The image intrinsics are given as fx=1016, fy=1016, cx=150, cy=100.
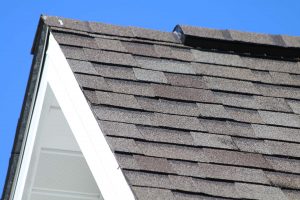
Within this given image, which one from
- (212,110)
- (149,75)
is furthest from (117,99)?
(212,110)

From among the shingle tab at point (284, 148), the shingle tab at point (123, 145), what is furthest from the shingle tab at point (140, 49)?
the shingle tab at point (123, 145)

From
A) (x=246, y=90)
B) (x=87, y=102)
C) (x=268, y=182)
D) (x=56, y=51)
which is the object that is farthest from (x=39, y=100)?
(x=268, y=182)

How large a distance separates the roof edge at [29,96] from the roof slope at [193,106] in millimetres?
87

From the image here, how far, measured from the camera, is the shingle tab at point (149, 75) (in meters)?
5.18

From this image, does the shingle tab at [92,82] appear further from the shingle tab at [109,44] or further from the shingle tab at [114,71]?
the shingle tab at [109,44]

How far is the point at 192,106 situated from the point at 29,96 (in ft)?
3.35

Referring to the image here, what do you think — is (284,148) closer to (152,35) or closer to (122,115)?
(122,115)

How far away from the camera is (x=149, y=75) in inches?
206

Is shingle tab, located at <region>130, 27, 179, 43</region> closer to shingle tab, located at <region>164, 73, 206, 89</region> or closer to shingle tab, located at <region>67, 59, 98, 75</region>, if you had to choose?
shingle tab, located at <region>164, 73, 206, 89</region>

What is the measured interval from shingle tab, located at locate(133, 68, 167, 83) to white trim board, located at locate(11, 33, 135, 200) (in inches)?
15.2

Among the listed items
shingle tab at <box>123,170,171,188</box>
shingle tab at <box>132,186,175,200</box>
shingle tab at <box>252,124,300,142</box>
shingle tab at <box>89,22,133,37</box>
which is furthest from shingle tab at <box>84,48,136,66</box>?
shingle tab at <box>132,186,175,200</box>

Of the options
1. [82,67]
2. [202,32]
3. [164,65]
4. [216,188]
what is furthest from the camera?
[202,32]

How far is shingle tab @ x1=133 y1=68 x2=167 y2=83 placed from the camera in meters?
5.18

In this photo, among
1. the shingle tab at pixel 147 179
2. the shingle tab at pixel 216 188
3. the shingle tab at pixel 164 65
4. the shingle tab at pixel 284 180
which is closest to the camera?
the shingle tab at pixel 147 179
